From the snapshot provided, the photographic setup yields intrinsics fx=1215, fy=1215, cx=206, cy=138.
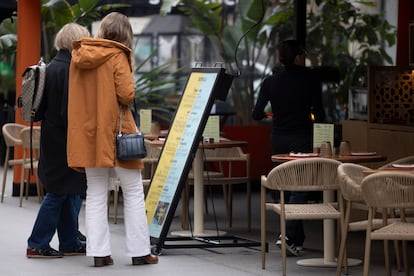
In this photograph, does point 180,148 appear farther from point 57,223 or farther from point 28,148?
point 28,148

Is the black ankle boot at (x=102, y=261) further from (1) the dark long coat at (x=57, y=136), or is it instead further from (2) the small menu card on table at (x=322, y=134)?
(2) the small menu card on table at (x=322, y=134)

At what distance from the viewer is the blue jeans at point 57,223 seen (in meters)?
10.0

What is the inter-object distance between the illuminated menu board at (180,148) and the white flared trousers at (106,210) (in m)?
0.79

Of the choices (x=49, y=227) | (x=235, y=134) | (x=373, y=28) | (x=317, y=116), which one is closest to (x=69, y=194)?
(x=49, y=227)

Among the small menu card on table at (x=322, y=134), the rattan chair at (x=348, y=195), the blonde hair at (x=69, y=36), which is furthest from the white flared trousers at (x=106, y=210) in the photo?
the small menu card on table at (x=322, y=134)

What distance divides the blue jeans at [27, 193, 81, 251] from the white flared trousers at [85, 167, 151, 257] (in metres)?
0.56

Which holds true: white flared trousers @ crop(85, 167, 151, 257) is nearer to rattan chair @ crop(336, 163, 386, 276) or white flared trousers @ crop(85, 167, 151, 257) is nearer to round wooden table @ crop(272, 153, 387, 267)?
round wooden table @ crop(272, 153, 387, 267)

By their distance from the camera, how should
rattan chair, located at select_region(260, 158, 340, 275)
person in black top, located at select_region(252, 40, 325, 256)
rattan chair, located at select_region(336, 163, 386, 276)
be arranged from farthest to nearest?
person in black top, located at select_region(252, 40, 325, 256) < rattan chair, located at select_region(260, 158, 340, 275) < rattan chair, located at select_region(336, 163, 386, 276)

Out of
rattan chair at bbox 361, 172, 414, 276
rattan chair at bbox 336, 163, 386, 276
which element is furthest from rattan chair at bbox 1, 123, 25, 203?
rattan chair at bbox 361, 172, 414, 276

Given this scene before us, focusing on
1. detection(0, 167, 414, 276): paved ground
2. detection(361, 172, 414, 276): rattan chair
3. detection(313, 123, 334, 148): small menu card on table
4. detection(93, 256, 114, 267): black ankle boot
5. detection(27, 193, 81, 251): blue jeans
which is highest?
detection(313, 123, 334, 148): small menu card on table

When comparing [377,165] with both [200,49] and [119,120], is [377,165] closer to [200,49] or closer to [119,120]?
[119,120]

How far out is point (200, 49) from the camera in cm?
2778

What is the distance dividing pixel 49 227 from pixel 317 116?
2715mm

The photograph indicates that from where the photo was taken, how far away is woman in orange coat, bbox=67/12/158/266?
9375 mm
